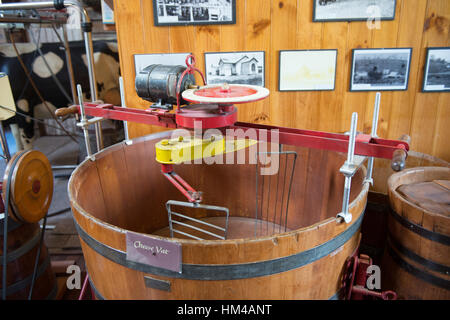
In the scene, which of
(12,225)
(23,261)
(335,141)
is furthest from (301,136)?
(23,261)

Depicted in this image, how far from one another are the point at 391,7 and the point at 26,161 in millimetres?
2728

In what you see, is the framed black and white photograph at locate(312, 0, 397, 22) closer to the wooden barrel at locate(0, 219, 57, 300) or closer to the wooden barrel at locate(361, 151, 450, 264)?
the wooden barrel at locate(361, 151, 450, 264)

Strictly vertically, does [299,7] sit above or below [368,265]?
above

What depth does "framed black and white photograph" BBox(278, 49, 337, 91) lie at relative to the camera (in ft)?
9.15

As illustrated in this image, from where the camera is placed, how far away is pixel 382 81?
111 inches

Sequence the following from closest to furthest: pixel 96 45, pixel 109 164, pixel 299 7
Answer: pixel 109 164
pixel 299 7
pixel 96 45

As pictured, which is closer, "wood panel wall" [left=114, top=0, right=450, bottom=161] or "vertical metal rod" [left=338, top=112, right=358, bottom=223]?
"vertical metal rod" [left=338, top=112, right=358, bottom=223]

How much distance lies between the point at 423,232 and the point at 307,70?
4.99 ft

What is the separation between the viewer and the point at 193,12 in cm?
276

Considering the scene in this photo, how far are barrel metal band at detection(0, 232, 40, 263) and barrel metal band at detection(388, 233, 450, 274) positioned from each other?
2.30 metres

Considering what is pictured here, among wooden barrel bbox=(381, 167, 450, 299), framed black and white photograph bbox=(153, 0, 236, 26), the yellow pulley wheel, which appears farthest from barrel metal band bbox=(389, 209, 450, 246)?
the yellow pulley wheel

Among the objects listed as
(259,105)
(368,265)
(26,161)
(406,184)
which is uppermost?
(259,105)

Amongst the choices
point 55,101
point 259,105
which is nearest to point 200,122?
point 259,105
